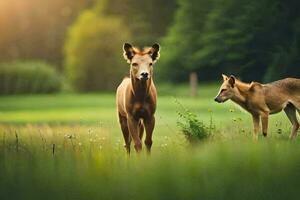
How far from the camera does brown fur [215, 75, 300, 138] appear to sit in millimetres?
6750

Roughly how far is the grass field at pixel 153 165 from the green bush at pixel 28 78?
4.09ft

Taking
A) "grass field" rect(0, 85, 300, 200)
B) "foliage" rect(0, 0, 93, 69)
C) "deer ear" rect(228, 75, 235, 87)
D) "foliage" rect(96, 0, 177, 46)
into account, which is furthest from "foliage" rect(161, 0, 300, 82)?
"foliage" rect(0, 0, 93, 69)

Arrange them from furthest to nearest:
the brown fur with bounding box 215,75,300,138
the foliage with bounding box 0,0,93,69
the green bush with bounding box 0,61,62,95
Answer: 1. the foliage with bounding box 0,0,93,69
2. the green bush with bounding box 0,61,62,95
3. the brown fur with bounding box 215,75,300,138

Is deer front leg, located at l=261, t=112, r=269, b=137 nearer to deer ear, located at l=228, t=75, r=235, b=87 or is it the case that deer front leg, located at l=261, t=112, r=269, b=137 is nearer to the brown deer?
deer ear, located at l=228, t=75, r=235, b=87

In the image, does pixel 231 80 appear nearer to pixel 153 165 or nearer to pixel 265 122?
pixel 265 122

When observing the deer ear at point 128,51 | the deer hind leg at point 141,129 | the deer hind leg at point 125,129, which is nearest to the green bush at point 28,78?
the deer hind leg at point 125,129

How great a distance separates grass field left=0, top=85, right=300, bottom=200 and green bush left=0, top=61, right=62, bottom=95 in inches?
49.1

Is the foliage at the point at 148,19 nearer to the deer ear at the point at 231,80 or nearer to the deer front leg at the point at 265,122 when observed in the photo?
the deer ear at the point at 231,80

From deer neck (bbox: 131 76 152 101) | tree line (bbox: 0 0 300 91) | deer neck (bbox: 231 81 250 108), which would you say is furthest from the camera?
tree line (bbox: 0 0 300 91)

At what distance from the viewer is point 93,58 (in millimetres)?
11141

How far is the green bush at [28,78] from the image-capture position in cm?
810

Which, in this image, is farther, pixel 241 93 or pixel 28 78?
pixel 28 78

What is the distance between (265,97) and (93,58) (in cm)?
461

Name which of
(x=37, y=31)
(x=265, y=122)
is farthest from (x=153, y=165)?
(x=37, y=31)
